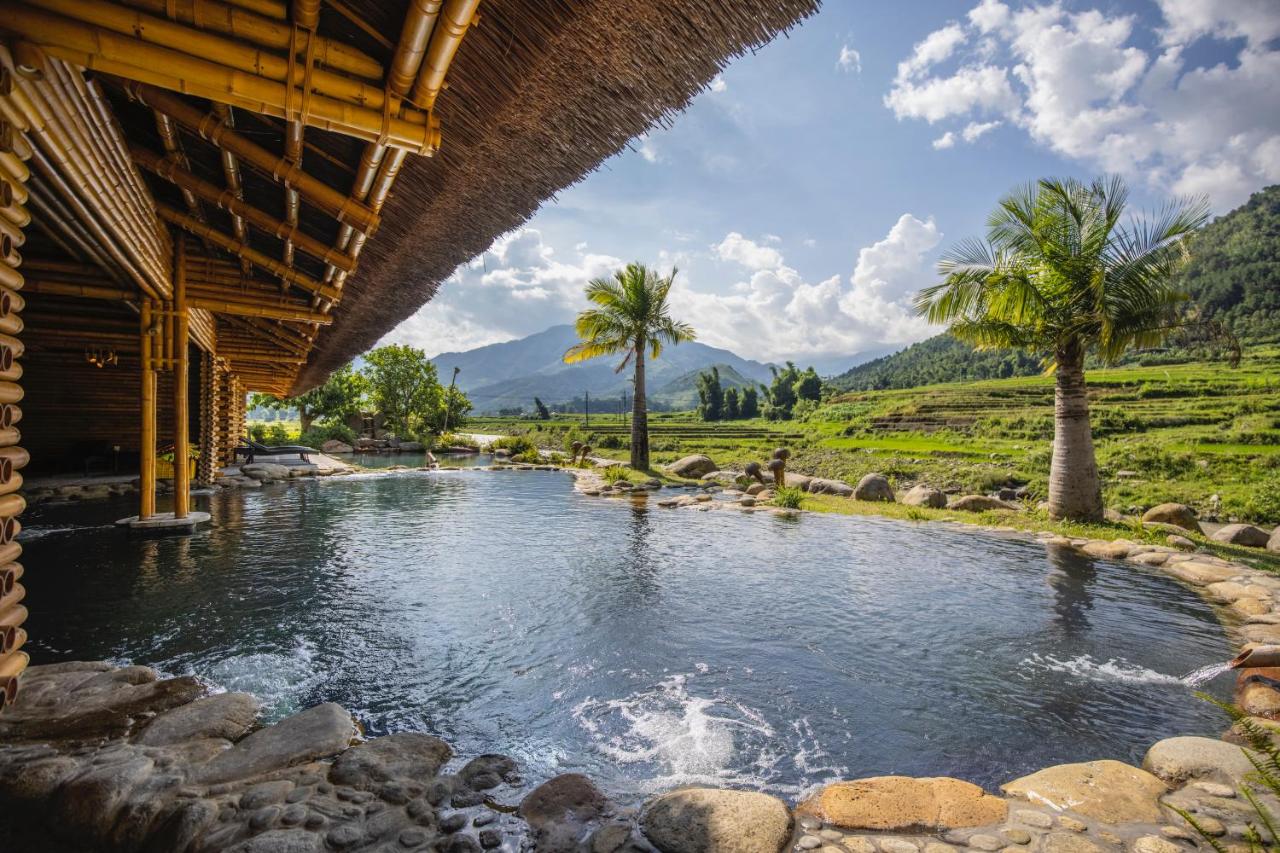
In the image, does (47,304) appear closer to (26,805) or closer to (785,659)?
(26,805)

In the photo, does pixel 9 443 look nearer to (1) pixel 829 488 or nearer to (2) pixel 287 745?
(2) pixel 287 745

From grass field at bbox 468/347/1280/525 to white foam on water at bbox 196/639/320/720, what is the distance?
1518cm

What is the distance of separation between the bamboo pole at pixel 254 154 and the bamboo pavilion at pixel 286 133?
2 cm

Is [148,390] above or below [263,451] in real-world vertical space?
above

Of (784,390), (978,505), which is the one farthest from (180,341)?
(784,390)

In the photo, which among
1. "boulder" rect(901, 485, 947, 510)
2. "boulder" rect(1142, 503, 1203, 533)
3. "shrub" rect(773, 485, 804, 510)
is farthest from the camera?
"boulder" rect(901, 485, 947, 510)

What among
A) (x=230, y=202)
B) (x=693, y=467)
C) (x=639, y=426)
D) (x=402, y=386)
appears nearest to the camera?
(x=230, y=202)

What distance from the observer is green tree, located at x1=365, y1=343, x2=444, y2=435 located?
112 feet

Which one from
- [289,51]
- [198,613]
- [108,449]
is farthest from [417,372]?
[289,51]

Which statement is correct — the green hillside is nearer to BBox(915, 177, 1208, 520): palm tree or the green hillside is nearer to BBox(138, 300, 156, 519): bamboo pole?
BBox(915, 177, 1208, 520): palm tree

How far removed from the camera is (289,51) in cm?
290

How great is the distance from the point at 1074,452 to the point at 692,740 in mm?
9376

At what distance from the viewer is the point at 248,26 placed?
280cm

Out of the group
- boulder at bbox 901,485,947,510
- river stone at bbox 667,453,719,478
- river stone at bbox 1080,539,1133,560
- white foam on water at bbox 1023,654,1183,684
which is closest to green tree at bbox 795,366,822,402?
river stone at bbox 667,453,719,478
